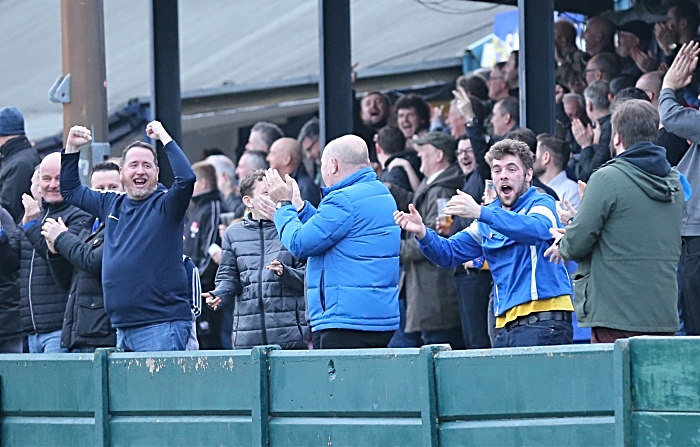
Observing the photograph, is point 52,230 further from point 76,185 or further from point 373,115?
point 373,115

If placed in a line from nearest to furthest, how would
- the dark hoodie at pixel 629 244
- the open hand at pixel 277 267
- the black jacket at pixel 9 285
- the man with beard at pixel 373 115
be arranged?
the dark hoodie at pixel 629 244, the open hand at pixel 277 267, the black jacket at pixel 9 285, the man with beard at pixel 373 115

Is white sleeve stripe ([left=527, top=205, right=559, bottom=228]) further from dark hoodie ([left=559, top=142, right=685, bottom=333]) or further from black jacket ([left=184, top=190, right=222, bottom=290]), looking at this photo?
black jacket ([left=184, top=190, right=222, bottom=290])

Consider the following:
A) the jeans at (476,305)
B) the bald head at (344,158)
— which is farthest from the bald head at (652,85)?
the bald head at (344,158)

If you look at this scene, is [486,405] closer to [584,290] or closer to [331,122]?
[584,290]

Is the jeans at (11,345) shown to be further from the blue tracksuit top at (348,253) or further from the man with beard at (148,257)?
the blue tracksuit top at (348,253)

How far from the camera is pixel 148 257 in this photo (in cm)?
714

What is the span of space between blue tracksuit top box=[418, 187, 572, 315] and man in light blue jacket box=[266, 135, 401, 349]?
1.16 feet

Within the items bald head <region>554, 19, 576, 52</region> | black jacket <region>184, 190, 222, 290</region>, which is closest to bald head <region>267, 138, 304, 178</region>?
black jacket <region>184, 190, 222, 290</region>

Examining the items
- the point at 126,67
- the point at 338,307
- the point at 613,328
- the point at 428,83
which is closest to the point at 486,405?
the point at 613,328

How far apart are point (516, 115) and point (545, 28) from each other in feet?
2.38

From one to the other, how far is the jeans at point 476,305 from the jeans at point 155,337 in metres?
2.14

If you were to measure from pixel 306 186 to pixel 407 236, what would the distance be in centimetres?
85

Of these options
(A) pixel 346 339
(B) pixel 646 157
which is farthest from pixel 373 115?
(B) pixel 646 157

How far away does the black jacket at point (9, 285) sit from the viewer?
823 centimetres
